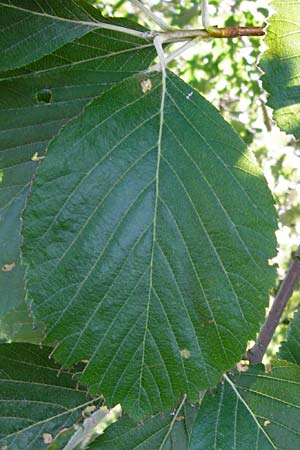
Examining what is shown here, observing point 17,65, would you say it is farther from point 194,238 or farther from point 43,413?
point 43,413

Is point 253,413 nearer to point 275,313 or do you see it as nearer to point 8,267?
point 275,313

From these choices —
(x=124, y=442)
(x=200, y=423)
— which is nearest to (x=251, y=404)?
(x=200, y=423)

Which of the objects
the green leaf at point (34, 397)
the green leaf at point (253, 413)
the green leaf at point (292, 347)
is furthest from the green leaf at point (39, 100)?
the green leaf at point (292, 347)

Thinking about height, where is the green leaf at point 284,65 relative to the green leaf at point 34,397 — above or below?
above

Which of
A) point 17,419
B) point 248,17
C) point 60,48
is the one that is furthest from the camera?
point 248,17

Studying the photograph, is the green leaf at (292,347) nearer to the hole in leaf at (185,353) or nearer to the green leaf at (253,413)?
the green leaf at (253,413)

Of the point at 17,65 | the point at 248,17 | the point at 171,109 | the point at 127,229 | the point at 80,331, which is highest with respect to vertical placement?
the point at 248,17
